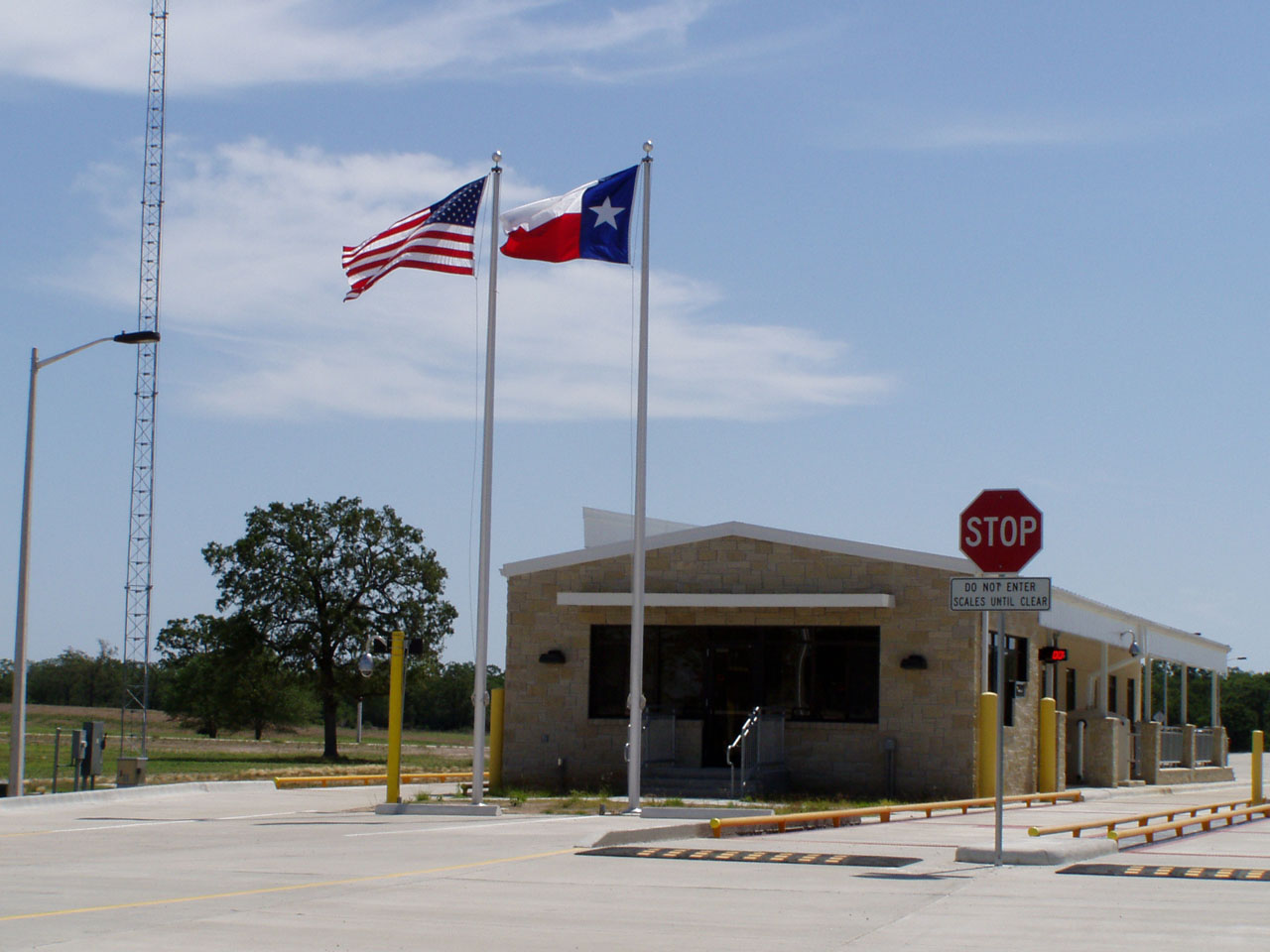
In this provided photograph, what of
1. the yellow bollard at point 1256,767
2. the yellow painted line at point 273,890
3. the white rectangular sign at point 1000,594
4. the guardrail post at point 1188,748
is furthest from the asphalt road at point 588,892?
the guardrail post at point 1188,748

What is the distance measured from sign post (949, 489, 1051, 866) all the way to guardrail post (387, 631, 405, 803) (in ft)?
32.6

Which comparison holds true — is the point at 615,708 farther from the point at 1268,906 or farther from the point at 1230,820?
the point at 1268,906

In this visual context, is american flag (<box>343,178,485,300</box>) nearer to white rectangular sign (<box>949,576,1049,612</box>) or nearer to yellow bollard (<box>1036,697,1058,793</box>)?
white rectangular sign (<box>949,576,1049,612</box>)

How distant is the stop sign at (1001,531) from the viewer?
13703mm

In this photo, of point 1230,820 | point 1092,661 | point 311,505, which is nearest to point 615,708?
point 1230,820

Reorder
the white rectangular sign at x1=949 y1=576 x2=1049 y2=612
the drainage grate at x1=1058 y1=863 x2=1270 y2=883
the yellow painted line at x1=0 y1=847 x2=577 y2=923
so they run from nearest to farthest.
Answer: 1. the yellow painted line at x1=0 y1=847 x2=577 y2=923
2. the drainage grate at x1=1058 y1=863 x2=1270 y2=883
3. the white rectangular sign at x1=949 y1=576 x2=1049 y2=612

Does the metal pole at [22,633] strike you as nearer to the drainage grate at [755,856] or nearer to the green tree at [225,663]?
the drainage grate at [755,856]

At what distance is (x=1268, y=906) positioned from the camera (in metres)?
11.1

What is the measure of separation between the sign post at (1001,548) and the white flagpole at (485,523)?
961 cm

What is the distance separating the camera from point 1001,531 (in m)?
13.8

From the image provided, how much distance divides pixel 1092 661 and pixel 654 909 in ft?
99.4

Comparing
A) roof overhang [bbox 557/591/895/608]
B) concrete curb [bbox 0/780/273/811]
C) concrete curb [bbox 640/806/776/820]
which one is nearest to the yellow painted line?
concrete curb [bbox 640/806/776/820]

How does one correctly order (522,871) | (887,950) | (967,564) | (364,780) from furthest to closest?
(364,780) → (967,564) → (522,871) → (887,950)

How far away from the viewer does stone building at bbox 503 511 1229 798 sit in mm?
27188
